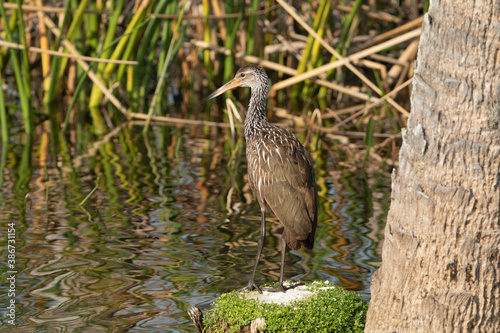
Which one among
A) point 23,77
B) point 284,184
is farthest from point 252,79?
point 23,77

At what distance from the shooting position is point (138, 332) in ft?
14.7

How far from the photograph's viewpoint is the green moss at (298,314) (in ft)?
14.0

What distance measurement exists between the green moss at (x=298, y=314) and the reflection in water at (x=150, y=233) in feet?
1.04

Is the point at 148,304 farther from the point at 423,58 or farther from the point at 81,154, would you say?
the point at 81,154

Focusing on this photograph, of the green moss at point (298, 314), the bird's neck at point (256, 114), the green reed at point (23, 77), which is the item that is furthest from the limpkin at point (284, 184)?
the green reed at point (23, 77)

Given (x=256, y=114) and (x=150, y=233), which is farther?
(x=150, y=233)

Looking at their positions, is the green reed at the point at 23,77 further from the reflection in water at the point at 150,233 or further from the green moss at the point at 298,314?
the green moss at the point at 298,314

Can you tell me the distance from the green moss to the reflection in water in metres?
0.32

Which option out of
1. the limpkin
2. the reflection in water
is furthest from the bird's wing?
the reflection in water

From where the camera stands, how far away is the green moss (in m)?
4.26

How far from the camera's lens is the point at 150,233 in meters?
6.51

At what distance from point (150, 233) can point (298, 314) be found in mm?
2572

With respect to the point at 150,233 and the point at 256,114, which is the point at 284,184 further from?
the point at 150,233

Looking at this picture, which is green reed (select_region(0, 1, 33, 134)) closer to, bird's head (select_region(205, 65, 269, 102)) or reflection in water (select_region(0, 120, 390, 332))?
reflection in water (select_region(0, 120, 390, 332))
